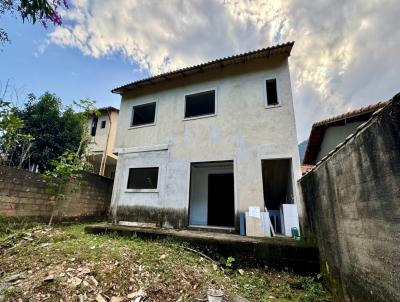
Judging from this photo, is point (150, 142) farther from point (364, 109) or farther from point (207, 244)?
point (364, 109)

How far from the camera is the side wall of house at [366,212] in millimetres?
1841

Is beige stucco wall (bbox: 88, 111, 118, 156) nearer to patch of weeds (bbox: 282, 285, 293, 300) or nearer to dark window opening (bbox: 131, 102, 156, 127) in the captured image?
dark window opening (bbox: 131, 102, 156, 127)

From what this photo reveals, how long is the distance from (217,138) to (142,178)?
156 inches

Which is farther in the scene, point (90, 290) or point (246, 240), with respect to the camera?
point (246, 240)

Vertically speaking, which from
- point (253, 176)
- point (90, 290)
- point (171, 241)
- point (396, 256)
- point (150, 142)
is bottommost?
point (90, 290)

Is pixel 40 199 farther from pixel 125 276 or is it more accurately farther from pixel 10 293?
pixel 125 276

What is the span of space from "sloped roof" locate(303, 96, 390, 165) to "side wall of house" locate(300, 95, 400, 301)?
415 cm

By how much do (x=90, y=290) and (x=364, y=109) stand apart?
26.8 ft

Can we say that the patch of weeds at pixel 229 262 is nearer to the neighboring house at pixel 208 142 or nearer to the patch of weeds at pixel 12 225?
the neighboring house at pixel 208 142

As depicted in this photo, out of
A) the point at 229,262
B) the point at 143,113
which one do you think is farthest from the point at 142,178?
the point at 229,262

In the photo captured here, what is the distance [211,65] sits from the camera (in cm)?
789

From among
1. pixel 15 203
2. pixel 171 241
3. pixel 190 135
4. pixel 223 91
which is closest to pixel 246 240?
pixel 171 241

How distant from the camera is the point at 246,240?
5008 millimetres

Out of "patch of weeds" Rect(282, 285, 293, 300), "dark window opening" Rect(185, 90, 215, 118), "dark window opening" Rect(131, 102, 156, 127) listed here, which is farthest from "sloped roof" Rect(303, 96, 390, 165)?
"dark window opening" Rect(131, 102, 156, 127)
